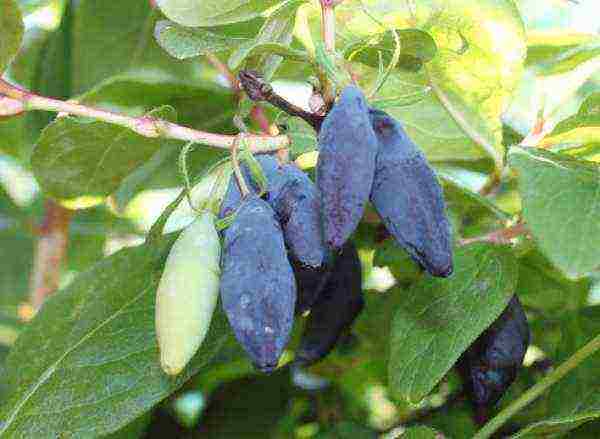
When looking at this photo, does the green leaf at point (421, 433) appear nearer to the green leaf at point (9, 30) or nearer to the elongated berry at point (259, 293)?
the elongated berry at point (259, 293)

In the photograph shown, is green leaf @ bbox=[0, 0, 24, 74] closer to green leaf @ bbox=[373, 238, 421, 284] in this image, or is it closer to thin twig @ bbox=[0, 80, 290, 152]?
thin twig @ bbox=[0, 80, 290, 152]

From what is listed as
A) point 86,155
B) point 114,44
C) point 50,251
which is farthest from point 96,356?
point 114,44

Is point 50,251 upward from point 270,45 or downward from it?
downward

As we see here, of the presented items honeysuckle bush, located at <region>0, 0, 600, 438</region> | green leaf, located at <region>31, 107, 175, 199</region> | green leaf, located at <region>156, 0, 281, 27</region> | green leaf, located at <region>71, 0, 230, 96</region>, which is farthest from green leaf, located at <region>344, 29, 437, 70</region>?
green leaf, located at <region>71, 0, 230, 96</region>

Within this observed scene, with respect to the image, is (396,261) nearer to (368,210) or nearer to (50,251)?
(368,210)

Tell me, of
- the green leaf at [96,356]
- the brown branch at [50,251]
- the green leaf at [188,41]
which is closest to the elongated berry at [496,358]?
the green leaf at [96,356]

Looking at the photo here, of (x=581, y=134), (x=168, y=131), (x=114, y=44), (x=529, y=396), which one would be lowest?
(x=114, y=44)
